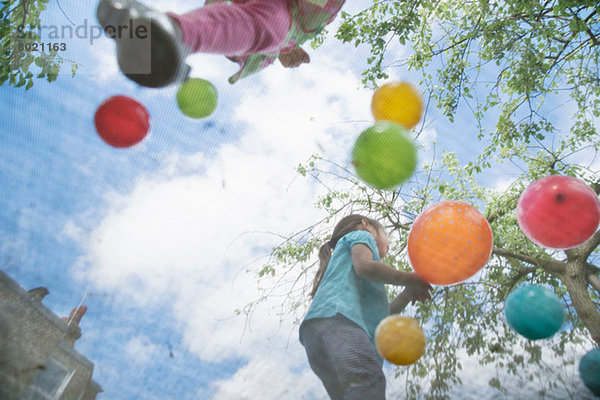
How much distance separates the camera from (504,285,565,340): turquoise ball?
1267 mm

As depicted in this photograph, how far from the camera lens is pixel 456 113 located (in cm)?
241

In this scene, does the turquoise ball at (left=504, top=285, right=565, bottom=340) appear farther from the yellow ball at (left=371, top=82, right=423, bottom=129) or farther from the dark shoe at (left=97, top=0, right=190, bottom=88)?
the dark shoe at (left=97, top=0, right=190, bottom=88)

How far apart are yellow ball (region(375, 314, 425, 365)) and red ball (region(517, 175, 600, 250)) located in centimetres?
56

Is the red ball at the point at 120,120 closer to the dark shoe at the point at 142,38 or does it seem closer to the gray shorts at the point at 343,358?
the dark shoe at the point at 142,38

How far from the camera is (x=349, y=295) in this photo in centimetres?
112

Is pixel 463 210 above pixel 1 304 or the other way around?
above

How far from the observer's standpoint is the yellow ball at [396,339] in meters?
1.06

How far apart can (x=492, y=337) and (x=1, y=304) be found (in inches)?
104

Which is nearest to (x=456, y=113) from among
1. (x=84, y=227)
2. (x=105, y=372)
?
(x=84, y=227)

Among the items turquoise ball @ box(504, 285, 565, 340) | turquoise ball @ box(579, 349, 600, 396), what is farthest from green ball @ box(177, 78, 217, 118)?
turquoise ball @ box(579, 349, 600, 396)

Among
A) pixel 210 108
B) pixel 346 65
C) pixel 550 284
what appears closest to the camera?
pixel 210 108

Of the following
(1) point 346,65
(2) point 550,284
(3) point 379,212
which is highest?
(1) point 346,65

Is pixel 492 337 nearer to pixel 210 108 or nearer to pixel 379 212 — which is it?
pixel 379 212

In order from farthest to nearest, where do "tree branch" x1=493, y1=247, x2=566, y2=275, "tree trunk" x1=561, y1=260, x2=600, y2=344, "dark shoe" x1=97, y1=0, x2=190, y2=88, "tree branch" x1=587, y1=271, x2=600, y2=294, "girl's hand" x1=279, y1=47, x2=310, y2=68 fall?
"tree branch" x1=493, y1=247, x2=566, y2=275 < "tree branch" x1=587, y1=271, x2=600, y2=294 < "tree trunk" x1=561, y1=260, x2=600, y2=344 < "girl's hand" x1=279, y1=47, x2=310, y2=68 < "dark shoe" x1=97, y1=0, x2=190, y2=88
